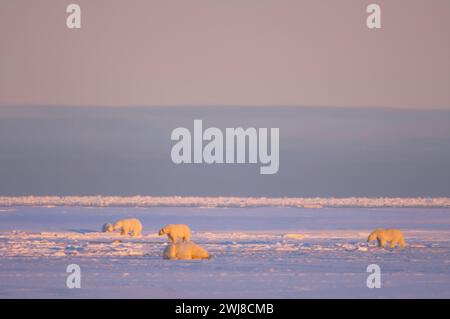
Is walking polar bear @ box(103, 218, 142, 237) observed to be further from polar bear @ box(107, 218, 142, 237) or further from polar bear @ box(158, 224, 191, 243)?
polar bear @ box(158, 224, 191, 243)

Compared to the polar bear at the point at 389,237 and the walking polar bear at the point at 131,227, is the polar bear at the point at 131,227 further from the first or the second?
the polar bear at the point at 389,237

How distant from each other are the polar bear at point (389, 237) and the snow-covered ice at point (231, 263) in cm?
16

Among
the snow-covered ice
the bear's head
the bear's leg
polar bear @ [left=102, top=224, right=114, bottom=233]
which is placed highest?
polar bear @ [left=102, top=224, right=114, bottom=233]

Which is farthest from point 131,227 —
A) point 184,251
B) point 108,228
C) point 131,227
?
point 184,251

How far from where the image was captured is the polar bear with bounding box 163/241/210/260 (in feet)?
61.1

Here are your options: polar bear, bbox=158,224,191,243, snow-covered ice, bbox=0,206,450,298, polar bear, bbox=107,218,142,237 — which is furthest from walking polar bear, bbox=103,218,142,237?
polar bear, bbox=158,224,191,243

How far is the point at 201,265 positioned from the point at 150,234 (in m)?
5.86

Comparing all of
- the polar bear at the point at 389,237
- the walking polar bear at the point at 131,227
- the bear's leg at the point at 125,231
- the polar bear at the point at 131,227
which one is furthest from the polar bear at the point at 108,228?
the polar bear at the point at 389,237

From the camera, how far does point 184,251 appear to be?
61.3ft

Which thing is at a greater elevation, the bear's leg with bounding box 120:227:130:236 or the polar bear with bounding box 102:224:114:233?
the polar bear with bounding box 102:224:114:233

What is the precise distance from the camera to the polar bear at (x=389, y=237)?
67.3 ft

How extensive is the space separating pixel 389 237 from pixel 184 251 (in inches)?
166

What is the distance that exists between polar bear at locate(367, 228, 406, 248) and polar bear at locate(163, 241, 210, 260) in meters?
3.88

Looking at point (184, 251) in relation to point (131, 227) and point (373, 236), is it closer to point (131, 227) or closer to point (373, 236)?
point (373, 236)
